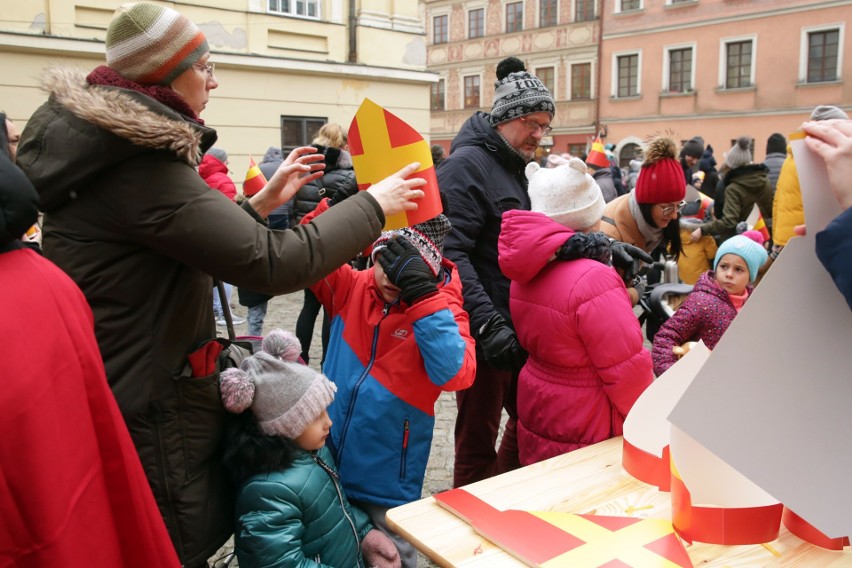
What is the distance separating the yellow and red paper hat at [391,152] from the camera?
179 centimetres

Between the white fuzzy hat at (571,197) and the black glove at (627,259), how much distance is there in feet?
0.58

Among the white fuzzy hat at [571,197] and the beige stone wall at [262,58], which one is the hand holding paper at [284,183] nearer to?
the white fuzzy hat at [571,197]

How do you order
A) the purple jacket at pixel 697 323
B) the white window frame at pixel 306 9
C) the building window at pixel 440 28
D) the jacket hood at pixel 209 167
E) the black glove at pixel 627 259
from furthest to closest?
the building window at pixel 440 28 < the white window frame at pixel 306 9 < the jacket hood at pixel 209 167 < the purple jacket at pixel 697 323 < the black glove at pixel 627 259

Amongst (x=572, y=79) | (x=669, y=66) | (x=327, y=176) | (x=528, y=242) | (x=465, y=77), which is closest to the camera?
(x=528, y=242)

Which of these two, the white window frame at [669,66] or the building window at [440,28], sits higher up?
the building window at [440,28]

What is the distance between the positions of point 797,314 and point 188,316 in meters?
1.24

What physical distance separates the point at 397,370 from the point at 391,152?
0.71 metres

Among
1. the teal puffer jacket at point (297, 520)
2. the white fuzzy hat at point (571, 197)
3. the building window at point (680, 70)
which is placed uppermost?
the building window at point (680, 70)

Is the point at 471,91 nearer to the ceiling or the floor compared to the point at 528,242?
nearer to the ceiling

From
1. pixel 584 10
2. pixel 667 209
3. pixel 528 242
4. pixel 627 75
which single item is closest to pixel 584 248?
pixel 528 242

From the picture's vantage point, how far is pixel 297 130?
12008mm

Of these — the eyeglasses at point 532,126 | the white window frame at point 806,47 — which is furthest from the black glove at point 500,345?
the white window frame at point 806,47

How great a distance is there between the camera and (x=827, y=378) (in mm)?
1296

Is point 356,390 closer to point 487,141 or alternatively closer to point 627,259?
point 627,259
